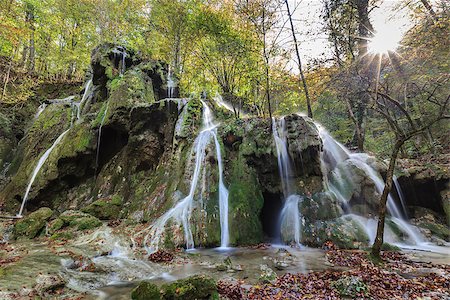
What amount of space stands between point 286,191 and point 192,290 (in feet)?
23.3

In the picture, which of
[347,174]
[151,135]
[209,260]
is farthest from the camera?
[151,135]

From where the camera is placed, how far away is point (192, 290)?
451 centimetres

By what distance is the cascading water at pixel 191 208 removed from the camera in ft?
29.0

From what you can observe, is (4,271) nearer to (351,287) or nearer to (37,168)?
(351,287)

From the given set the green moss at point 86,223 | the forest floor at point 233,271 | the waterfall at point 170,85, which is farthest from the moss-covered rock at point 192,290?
the waterfall at point 170,85

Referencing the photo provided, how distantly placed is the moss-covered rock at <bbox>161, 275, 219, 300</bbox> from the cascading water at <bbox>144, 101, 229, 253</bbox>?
397cm

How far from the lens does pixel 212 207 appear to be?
9812mm

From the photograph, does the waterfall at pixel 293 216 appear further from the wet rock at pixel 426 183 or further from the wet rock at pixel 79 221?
the wet rock at pixel 79 221

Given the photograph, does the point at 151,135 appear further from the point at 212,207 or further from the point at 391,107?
the point at 391,107

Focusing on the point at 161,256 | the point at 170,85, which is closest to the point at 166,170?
the point at 161,256

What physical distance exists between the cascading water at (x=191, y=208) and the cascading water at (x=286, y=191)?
2.35 meters

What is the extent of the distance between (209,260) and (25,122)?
65.0ft

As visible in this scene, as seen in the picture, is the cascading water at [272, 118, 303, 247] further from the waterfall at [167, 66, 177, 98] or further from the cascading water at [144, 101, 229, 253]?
the waterfall at [167, 66, 177, 98]

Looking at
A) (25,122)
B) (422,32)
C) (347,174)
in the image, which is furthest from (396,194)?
(25,122)
